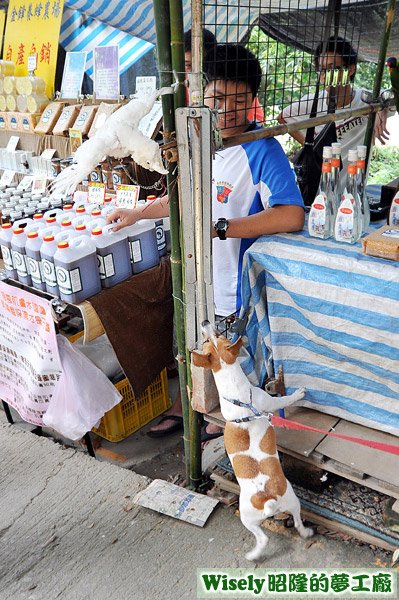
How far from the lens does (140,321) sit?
10.4ft

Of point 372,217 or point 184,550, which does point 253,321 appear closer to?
point 372,217

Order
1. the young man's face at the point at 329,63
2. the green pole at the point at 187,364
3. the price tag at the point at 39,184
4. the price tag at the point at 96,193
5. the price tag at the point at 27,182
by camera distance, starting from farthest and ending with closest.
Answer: the price tag at the point at 27,182
the price tag at the point at 39,184
the price tag at the point at 96,193
the young man's face at the point at 329,63
the green pole at the point at 187,364

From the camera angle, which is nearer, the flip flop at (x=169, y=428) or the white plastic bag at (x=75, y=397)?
the white plastic bag at (x=75, y=397)

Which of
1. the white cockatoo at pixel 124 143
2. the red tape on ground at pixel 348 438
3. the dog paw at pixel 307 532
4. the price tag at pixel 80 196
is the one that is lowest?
the dog paw at pixel 307 532

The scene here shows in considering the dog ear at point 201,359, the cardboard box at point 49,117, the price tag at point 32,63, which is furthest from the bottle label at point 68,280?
the price tag at point 32,63

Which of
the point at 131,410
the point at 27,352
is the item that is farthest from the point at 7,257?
the point at 131,410

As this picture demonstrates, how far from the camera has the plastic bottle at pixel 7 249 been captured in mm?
3117

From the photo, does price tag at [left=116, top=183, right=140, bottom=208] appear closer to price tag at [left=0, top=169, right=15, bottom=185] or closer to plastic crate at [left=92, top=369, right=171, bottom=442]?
plastic crate at [left=92, top=369, right=171, bottom=442]

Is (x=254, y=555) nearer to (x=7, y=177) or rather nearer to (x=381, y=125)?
(x=381, y=125)

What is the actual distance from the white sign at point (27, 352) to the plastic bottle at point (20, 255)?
0.34ft

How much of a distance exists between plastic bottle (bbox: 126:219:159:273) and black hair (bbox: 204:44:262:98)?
100cm

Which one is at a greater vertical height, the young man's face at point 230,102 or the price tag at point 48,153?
the young man's face at point 230,102

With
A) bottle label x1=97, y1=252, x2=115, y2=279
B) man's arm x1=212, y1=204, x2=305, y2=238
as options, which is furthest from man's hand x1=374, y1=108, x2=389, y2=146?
bottle label x1=97, y1=252, x2=115, y2=279

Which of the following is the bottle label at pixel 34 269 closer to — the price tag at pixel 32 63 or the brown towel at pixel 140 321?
the brown towel at pixel 140 321
